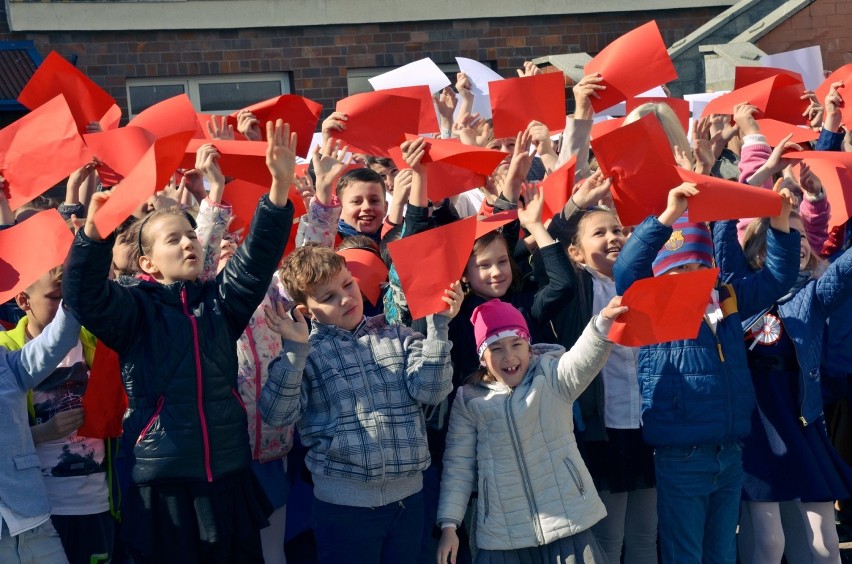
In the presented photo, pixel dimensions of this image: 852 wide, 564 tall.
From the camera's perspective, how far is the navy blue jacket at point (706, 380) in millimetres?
4461

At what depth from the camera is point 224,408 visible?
4000 millimetres

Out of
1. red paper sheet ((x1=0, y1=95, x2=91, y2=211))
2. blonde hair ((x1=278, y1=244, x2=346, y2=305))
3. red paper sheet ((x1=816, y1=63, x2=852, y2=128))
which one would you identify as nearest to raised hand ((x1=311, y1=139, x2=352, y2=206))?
blonde hair ((x1=278, y1=244, x2=346, y2=305))

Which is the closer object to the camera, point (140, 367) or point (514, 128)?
point (140, 367)

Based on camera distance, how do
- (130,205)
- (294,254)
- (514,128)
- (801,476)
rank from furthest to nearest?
1. (514,128)
2. (801,476)
3. (294,254)
4. (130,205)

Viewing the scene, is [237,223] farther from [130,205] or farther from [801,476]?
[801,476]

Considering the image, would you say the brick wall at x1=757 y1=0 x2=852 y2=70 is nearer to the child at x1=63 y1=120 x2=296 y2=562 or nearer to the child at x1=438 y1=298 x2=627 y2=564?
the child at x1=438 y1=298 x2=627 y2=564

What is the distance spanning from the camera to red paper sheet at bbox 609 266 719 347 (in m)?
3.95

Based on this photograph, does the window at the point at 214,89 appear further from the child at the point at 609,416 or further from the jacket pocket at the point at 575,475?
the jacket pocket at the point at 575,475

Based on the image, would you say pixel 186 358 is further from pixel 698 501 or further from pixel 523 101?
pixel 523 101

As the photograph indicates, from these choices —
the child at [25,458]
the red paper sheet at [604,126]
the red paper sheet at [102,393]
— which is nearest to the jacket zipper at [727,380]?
the red paper sheet at [604,126]

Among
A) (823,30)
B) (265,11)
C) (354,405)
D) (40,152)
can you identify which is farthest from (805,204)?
(265,11)

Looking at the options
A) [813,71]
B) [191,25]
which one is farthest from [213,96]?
[813,71]

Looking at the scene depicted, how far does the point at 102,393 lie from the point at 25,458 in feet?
1.12

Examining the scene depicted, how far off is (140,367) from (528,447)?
1.31m
